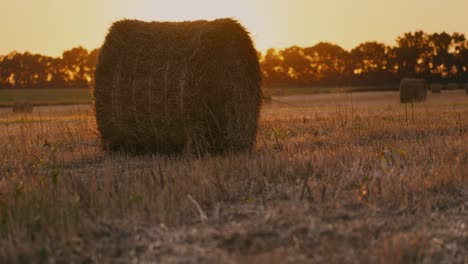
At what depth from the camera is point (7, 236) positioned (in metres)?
4.41

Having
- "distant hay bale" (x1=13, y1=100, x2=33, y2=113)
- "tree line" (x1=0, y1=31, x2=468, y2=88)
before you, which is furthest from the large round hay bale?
"tree line" (x1=0, y1=31, x2=468, y2=88)

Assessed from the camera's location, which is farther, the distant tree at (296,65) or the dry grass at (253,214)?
the distant tree at (296,65)

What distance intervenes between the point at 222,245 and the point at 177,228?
50 centimetres

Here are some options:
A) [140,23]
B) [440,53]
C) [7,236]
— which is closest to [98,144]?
[140,23]

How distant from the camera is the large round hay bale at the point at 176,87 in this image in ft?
26.5

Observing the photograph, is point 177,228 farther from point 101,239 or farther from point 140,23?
point 140,23

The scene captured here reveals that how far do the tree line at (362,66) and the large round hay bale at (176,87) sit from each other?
200 ft

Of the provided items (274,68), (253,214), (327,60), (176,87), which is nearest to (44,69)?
(274,68)

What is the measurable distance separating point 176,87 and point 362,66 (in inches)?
2982

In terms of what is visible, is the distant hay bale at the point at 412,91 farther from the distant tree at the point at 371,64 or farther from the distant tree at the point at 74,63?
the distant tree at the point at 74,63

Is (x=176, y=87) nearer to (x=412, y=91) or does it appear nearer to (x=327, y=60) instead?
(x=412, y=91)

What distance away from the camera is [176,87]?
26.4 feet

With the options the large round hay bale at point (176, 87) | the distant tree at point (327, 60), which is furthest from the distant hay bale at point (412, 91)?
the distant tree at point (327, 60)

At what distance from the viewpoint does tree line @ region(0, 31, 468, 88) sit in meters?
72.6
